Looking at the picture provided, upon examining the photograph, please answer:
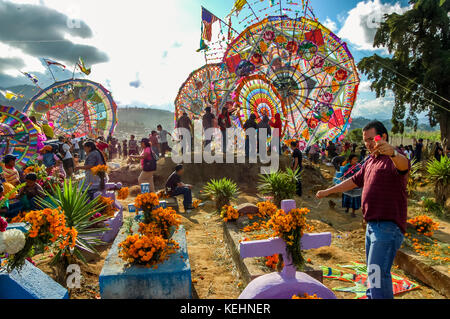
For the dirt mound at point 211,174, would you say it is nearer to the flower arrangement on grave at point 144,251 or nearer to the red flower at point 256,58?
the red flower at point 256,58

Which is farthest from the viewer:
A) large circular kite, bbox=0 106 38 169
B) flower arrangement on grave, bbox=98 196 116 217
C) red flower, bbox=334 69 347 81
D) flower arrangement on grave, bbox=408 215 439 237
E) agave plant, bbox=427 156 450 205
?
red flower, bbox=334 69 347 81

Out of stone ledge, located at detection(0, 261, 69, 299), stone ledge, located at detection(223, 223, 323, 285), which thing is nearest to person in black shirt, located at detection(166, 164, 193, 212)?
A: stone ledge, located at detection(223, 223, 323, 285)

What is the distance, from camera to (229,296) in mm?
3736

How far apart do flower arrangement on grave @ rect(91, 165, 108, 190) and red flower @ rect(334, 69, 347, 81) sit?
11.1m

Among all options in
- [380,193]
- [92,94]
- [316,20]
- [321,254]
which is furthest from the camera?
[92,94]

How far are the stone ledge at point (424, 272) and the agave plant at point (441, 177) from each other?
485cm

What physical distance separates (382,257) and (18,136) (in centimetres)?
968

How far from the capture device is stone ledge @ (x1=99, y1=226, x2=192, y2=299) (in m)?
3.28

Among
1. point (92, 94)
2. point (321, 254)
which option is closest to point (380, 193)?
point (321, 254)

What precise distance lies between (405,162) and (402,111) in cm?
2205

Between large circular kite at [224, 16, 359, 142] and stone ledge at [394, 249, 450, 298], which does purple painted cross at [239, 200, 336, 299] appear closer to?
stone ledge at [394, 249, 450, 298]

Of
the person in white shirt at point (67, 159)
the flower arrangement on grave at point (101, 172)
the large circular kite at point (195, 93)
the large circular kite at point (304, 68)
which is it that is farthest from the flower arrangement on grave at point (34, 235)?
the large circular kite at point (195, 93)

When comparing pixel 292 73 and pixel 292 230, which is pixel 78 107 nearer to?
pixel 292 73
